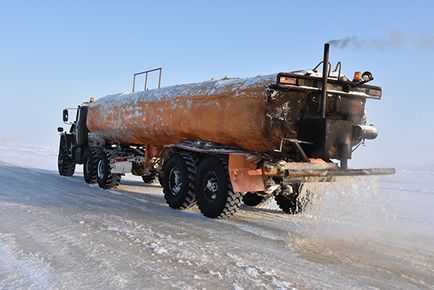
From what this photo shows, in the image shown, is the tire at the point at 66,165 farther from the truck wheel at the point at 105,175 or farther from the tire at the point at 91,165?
the truck wheel at the point at 105,175

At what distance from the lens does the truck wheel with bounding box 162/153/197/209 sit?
8.66m

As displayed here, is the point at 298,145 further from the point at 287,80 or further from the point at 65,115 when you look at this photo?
the point at 65,115

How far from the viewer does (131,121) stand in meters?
11.1

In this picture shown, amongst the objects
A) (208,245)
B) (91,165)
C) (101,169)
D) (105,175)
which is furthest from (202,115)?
(91,165)

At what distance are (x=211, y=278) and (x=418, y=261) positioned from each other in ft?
9.86

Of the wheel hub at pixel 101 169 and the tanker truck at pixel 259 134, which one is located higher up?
the tanker truck at pixel 259 134

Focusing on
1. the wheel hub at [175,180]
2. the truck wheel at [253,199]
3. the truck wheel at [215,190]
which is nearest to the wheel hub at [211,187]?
the truck wheel at [215,190]

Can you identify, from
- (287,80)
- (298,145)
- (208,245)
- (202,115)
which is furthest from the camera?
(202,115)

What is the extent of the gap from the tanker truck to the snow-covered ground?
0.49 meters

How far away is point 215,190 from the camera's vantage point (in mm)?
8039

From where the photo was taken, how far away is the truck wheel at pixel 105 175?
11938 millimetres

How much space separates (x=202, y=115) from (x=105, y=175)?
4.71m

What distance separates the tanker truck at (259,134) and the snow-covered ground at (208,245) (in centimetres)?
49

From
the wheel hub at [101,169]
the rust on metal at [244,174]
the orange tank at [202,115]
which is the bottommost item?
the wheel hub at [101,169]
